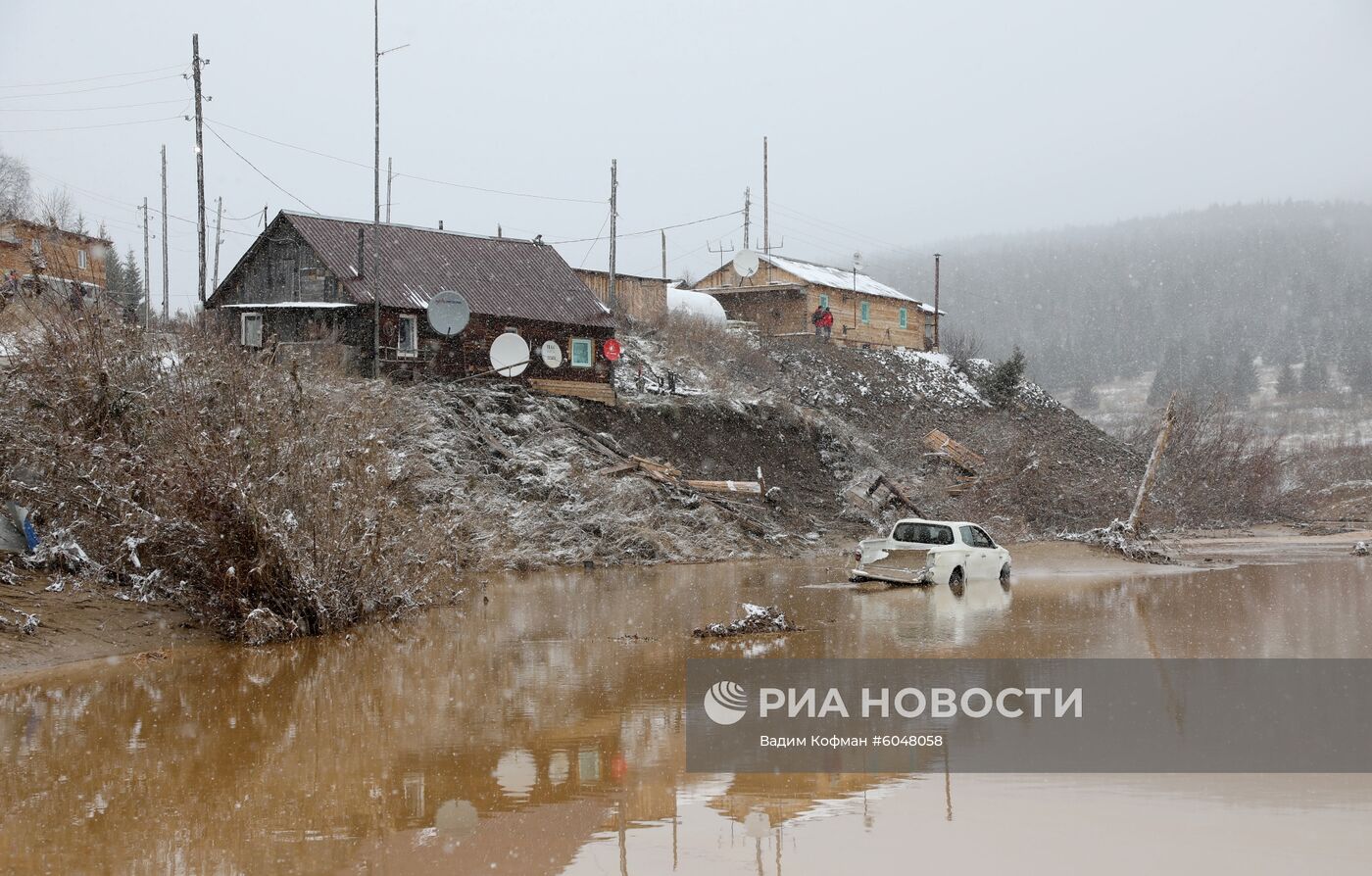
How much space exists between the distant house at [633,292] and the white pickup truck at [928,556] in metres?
30.0

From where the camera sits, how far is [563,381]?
43.3 meters

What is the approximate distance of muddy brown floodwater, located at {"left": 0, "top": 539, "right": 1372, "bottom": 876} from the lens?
8.19 meters

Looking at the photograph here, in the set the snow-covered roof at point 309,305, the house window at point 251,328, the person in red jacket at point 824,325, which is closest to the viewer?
the snow-covered roof at point 309,305

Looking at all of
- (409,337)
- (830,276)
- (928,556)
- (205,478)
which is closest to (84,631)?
(205,478)

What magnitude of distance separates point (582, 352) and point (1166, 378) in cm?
11853

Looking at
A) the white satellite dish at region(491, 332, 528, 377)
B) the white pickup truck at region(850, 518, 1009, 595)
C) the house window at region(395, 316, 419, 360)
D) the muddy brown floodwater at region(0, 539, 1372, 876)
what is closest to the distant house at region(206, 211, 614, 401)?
the house window at region(395, 316, 419, 360)

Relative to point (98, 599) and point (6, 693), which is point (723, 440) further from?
point (6, 693)

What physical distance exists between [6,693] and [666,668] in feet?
24.3

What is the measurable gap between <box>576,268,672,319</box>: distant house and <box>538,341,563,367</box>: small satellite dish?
12109 mm

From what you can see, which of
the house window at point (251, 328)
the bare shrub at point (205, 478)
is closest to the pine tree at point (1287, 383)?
the house window at point (251, 328)

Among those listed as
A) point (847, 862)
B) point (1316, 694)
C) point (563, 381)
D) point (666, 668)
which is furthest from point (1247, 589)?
point (563, 381)

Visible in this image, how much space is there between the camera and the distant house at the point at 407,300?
1570 inches

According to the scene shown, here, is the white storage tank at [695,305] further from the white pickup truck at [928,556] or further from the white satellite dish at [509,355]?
the white pickup truck at [928,556]

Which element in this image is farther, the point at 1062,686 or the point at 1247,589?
the point at 1247,589
